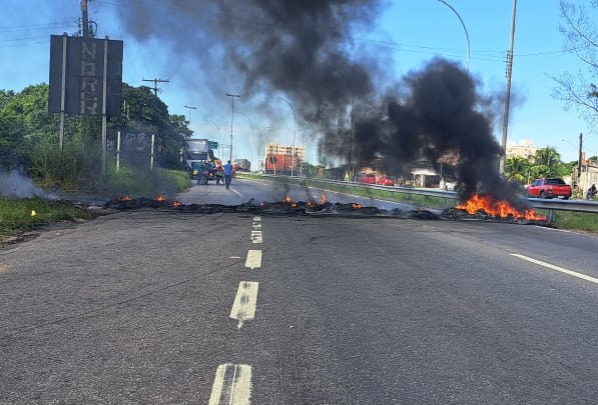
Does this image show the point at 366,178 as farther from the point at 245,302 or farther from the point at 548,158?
the point at 548,158

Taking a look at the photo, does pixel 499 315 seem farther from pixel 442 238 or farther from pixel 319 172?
pixel 319 172

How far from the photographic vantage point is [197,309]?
16.4 ft

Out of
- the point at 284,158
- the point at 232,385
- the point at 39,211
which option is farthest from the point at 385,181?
the point at 232,385

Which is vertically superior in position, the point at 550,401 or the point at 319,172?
the point at 319,172

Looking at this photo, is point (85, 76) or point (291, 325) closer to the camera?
point (291, 325)

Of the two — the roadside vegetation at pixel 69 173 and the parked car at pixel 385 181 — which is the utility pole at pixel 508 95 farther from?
the roadside vegetation at pixel 69 173

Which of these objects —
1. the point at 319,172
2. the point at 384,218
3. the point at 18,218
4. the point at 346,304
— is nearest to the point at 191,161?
the point at 319,172

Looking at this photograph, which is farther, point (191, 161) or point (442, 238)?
point (191, 161)

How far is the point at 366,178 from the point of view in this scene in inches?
755

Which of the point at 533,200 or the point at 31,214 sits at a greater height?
the point at 533,200

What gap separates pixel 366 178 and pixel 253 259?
12.0m

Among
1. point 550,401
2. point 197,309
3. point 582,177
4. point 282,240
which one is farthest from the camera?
point 582,177

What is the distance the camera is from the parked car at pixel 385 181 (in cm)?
1925

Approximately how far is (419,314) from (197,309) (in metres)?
2.00
